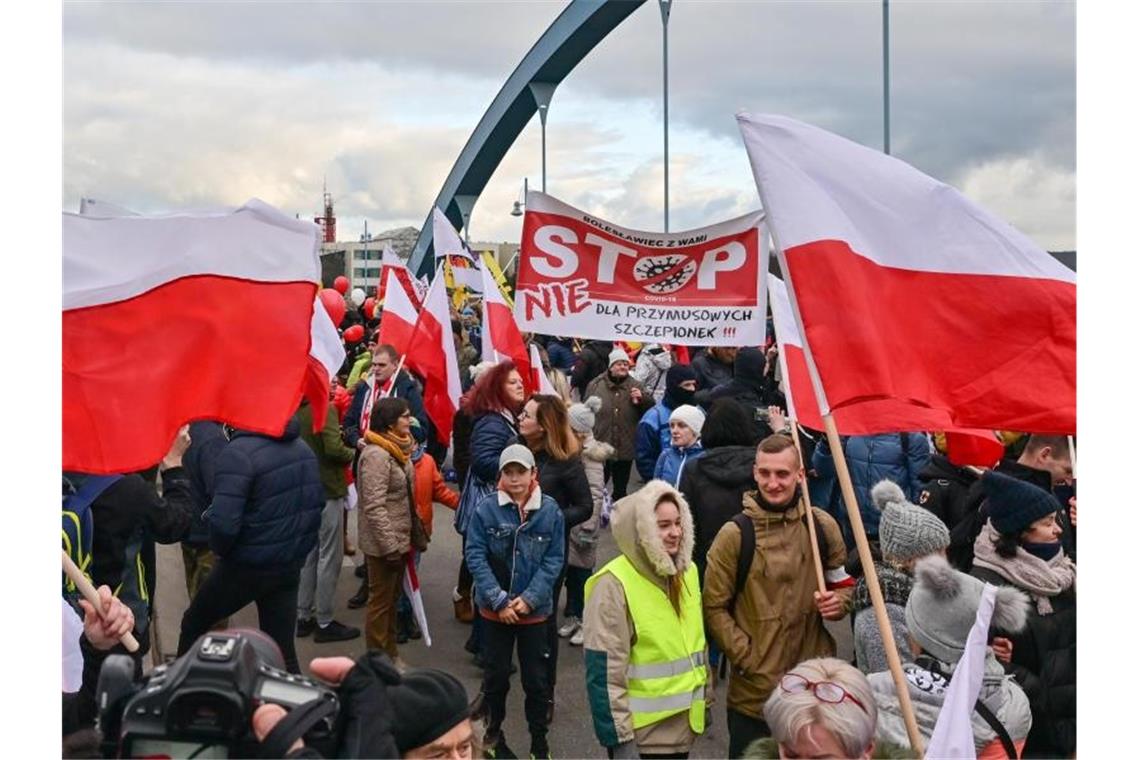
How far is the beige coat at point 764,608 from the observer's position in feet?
14.6

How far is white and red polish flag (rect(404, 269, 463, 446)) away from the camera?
8086mm

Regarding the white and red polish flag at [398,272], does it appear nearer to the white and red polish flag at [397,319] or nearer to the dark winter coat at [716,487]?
the white and red polish flag at [397,319]

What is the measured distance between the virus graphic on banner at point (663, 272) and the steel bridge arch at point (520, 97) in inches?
1094

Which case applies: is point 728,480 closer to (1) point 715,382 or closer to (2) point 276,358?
(2) point 276,358

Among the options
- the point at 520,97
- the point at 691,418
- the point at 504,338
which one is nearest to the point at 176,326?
the point at 691,418

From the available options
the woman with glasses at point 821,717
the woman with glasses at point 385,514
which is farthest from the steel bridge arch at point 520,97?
the woman with glasses at point 821,717

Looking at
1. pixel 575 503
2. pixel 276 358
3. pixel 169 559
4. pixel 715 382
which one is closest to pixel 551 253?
pixel 575 503

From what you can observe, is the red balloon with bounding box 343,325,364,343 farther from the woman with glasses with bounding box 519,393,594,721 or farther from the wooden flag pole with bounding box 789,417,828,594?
the wooden flag pole with bounding box 789,417,828,594

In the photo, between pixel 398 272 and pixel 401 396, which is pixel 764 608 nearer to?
pixel 401 396

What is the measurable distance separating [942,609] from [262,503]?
337 centimetres

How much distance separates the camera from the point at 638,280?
606 centimetres

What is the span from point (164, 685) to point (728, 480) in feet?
13.5

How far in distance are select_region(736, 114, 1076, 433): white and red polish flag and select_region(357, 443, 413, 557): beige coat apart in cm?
369

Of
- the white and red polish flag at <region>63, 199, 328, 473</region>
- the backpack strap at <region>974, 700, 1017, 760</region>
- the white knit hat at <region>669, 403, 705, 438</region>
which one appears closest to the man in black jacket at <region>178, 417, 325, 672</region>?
the white and red polish flag at <region>63, 199, 328, 473</region>
